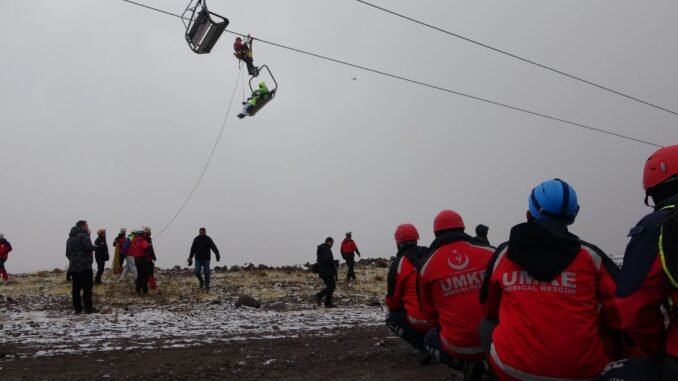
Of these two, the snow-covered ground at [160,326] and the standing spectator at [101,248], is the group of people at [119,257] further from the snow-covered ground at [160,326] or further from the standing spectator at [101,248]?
the snow-covered ground at [160,326]

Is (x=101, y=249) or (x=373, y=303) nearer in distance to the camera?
(x=373, y=303)

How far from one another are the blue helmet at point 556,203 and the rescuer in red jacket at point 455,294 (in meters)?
1.10

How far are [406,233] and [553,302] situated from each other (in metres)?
3.47

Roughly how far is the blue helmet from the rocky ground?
11.8 ft

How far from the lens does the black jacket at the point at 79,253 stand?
448 inches

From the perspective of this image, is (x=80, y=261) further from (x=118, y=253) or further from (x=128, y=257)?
(x=118, y=253)

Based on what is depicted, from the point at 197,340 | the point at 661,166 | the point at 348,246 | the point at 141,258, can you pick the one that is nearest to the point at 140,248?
the point at 141,258

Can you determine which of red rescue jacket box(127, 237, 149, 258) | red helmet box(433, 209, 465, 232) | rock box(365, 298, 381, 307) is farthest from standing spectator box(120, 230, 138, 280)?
red helmet box(433, 209, 465, 232)

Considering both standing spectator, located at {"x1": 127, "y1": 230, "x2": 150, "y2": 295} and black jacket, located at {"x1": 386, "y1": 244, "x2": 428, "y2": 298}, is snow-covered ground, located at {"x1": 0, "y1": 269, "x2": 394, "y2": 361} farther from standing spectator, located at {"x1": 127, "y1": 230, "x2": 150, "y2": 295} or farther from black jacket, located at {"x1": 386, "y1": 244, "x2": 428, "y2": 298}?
black jacket, located at {"x1": 386, "y1": 244, "x2": 428, "y2": 298}

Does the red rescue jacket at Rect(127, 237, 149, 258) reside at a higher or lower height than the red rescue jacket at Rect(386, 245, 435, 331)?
higher

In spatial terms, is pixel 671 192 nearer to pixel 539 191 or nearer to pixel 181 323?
pixel 539 191

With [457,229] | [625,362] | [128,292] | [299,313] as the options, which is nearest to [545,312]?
[625,362]

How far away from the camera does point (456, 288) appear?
431 centimetres

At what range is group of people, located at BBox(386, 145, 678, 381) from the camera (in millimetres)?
2367
